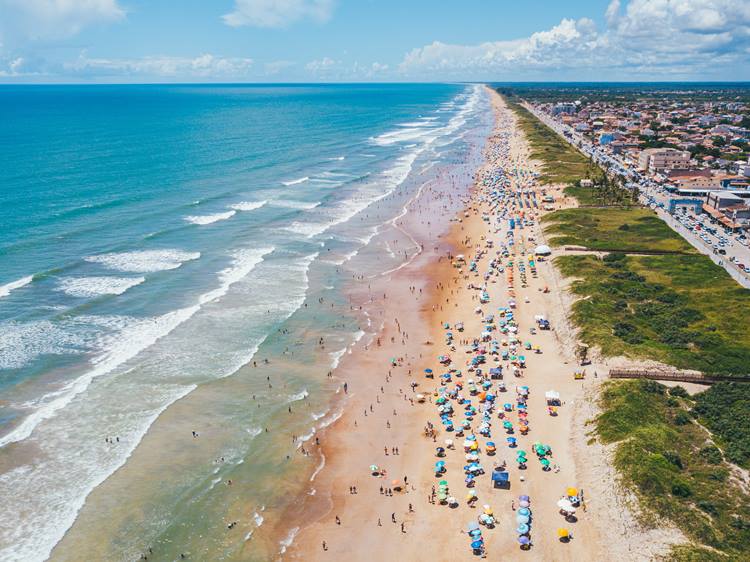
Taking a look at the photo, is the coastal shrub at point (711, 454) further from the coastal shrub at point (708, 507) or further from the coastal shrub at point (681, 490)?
the coastal shrub at point (708, 507)

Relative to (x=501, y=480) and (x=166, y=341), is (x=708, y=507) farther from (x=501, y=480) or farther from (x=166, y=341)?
(x=166, y=341)

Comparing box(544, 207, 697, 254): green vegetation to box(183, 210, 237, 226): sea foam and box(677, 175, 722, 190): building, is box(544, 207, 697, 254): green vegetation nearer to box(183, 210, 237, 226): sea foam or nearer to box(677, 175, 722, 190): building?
box(677, 175, 722, 190): building

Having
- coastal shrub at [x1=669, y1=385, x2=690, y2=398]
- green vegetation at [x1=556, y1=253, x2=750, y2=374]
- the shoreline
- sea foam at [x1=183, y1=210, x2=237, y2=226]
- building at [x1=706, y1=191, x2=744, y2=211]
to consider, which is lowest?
the shoreline

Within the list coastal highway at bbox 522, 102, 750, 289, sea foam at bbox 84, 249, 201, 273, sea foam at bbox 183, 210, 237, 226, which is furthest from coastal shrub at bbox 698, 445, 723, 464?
sea foam at bbox 183, 210, 237, 226

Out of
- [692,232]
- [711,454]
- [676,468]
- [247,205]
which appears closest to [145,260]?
[247,205]

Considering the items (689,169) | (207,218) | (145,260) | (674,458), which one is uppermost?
(689,169)
